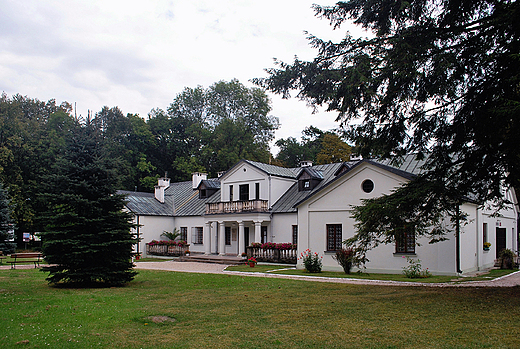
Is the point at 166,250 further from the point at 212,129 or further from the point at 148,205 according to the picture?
the point at 212,129

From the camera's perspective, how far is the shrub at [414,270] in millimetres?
17516

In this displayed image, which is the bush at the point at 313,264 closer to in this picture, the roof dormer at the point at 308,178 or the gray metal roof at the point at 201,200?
the gray metal roof at the point at 201,200

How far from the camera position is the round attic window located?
2050 centimetres

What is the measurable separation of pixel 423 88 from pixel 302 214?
1275cm

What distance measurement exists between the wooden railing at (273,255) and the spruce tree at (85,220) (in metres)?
12.4

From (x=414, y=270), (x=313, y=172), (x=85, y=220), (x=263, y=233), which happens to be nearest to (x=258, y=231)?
(x=263, y=233)

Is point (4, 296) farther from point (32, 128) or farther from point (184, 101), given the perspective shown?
point (184, 101)

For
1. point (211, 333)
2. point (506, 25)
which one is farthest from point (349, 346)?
point (506, 25)

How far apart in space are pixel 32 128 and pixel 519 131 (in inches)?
1976

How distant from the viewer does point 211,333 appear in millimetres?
7469

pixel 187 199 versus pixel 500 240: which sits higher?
pixel 187 199

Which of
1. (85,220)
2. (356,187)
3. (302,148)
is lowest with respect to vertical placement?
(85,220)

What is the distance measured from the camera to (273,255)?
26203 mm

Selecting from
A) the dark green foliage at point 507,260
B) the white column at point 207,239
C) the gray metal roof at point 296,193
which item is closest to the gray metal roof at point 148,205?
the white column at point 207,239
